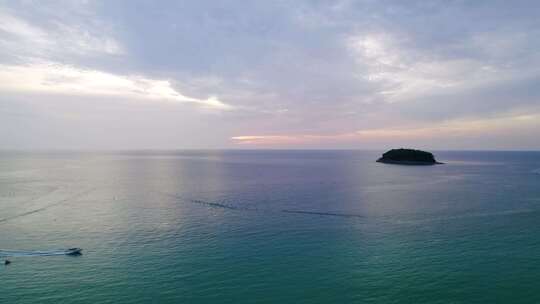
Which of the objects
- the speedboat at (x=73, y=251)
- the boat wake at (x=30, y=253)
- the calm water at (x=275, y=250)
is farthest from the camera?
the speedboat at (x=73, y=251)

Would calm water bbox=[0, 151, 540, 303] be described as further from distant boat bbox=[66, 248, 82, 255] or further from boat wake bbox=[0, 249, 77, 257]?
distant boat bbox=[66, 248, 82, 255]

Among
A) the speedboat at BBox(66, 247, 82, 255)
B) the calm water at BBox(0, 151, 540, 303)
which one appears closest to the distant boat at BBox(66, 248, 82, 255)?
the speedboat at BBox(66, 247, 82, 255)

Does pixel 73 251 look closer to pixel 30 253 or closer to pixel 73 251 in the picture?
pixel 73 251

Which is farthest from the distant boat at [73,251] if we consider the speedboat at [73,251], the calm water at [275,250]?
the calm water at [275,250]

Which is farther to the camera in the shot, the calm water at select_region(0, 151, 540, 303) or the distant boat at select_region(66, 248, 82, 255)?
the distant boat at select_region(66, 248, 82, 255)

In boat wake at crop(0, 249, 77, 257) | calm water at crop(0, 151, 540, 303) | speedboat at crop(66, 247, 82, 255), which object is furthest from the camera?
speedboat at crop(66, 247, 82, 255)

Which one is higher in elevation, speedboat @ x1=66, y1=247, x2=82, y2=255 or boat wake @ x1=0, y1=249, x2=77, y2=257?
speedboat @ x1=66, y1=247, x2=82, y2=255

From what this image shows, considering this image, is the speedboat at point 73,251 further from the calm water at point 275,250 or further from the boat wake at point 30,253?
the calm water at point 275,250

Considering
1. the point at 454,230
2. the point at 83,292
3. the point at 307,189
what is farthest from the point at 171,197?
the point at 454,230

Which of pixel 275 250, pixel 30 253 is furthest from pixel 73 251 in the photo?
pixel 275 250

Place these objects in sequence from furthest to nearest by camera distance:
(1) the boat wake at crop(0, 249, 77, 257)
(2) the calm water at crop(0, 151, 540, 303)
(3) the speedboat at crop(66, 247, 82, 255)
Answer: (3) the speedboat at crop(66, 247, 82, 255) → (1) the boat wake at crop(0, 249, 77, 257) → (2) the calm water at crop(0, 151, 540, 303)

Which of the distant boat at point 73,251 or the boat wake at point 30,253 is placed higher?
the distant boat at point 73,251
